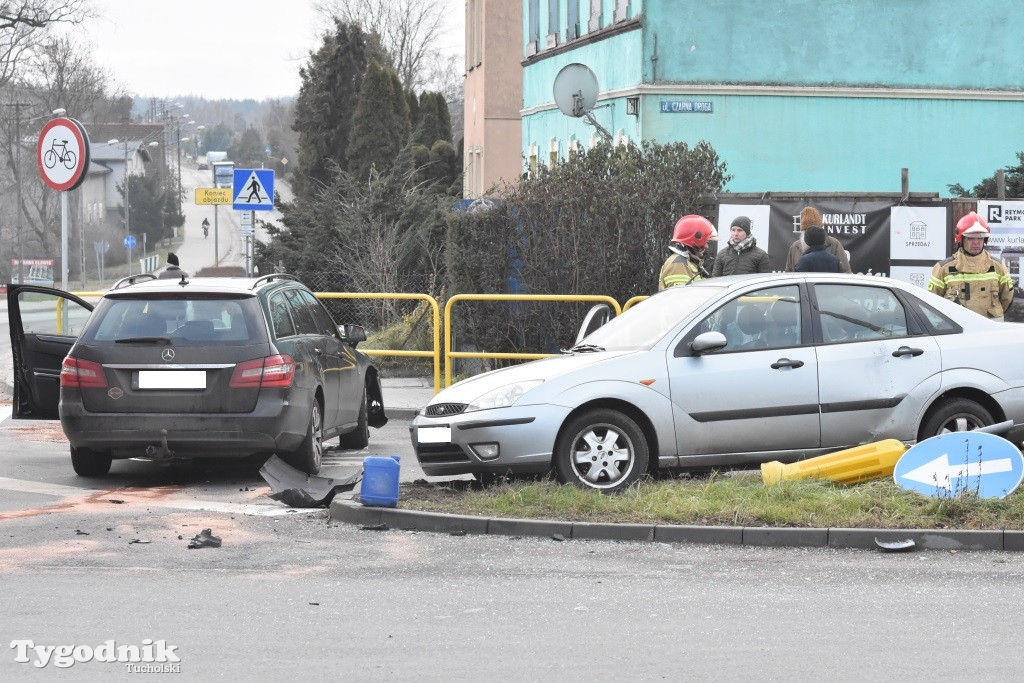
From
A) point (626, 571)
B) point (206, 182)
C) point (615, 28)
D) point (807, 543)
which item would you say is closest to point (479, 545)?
point (626, 571)

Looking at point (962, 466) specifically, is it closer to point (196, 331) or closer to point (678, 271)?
point (678, 271)

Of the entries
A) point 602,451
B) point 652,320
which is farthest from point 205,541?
point 652,320

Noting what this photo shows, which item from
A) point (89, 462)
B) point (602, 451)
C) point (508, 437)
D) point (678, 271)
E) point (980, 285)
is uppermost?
point (678, 271)

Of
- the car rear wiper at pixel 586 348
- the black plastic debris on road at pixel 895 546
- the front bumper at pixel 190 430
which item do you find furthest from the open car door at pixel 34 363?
the black plastic debris on road at pixel 895 546

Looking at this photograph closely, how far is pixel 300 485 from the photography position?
1044 centimetres

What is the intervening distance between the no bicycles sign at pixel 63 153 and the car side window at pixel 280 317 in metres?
6.85

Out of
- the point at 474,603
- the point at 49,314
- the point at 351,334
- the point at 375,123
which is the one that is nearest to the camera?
the point at 474,603

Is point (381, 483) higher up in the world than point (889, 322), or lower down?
lower down

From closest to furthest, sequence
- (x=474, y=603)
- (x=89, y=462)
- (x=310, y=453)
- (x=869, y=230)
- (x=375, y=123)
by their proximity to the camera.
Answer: (x=474, y=603)
(x=310, y=453)
(x=89, y=462)
(x=869, y=230)
(x=375, y=123)

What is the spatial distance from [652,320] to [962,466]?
2.35 metres

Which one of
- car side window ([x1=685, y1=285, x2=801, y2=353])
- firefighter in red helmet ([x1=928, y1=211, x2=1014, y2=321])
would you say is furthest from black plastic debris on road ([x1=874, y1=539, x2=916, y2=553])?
firefighter in red helmet ([x1=928, y1=211, x2=1014, y2=321])

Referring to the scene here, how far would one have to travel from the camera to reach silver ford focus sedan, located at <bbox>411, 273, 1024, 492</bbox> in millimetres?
9688

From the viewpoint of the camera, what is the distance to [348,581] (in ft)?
24.6

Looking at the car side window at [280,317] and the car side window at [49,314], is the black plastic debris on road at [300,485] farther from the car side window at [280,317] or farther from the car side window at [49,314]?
the car side window at [49,314]
